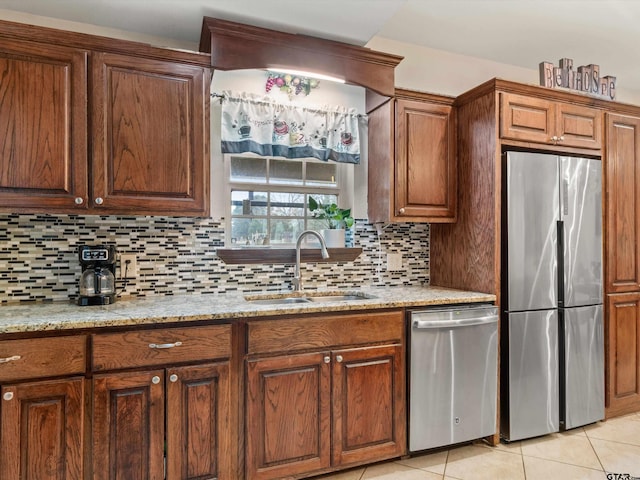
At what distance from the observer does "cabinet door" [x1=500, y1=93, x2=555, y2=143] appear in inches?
94.6

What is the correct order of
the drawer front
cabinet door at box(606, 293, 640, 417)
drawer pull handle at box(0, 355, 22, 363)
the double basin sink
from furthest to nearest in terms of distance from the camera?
cabinet door at box(606, 293, 640, 417)
the double basin sink
the drawer front
drawer pull handle at box(0, 355, 22, 363)

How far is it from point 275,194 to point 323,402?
1385mm

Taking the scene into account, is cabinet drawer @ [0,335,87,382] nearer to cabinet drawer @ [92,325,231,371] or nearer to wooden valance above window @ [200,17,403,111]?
cabinet drawer @ [92,325,231,371]

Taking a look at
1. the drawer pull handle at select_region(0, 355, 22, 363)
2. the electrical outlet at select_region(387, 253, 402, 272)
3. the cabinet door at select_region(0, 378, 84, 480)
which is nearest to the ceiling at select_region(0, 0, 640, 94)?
the electrical outlet at select_region(387, 253, 402, 272)

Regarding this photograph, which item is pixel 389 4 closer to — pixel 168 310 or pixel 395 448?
pixel 168 310

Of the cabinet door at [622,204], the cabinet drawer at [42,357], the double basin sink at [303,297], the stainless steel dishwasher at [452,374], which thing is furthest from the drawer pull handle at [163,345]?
the cabinet door at [622,204]

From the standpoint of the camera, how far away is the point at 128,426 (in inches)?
66.1

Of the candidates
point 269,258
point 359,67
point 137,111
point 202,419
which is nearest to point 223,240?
point 269,258

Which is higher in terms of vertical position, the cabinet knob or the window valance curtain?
the window valance curtain

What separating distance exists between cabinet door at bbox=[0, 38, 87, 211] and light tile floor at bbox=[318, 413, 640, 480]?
1.97 meters

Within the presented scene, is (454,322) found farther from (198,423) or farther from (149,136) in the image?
(149,136)

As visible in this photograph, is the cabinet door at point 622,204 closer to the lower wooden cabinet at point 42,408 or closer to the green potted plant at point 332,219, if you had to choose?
the green potted plant at point 332,219

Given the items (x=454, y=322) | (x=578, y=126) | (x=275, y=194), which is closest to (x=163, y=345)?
(x=275, y=194)

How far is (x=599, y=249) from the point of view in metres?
2.63
